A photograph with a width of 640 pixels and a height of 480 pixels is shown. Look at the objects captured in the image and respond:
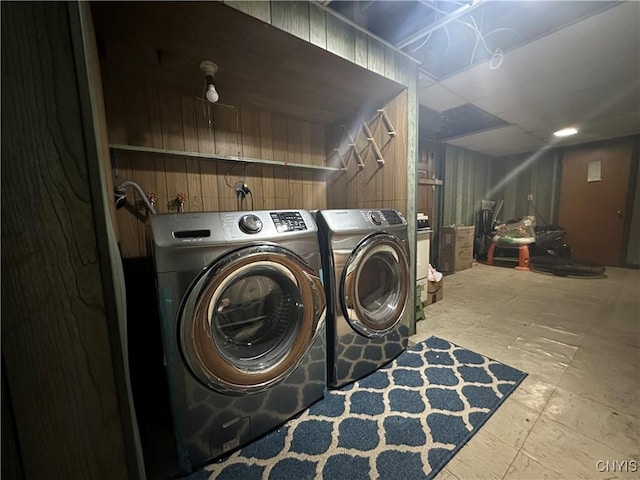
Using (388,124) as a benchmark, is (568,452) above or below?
below

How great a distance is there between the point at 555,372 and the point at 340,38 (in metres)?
2.35

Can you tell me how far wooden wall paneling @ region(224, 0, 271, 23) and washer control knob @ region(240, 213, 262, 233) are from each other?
85 centimetres

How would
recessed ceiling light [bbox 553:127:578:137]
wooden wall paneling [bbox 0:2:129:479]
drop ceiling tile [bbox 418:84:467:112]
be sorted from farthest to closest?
recessed ceiling light [bbox 553:127:578:137] < drop ceiling tile [bbox 418:84:467:112] < wooden wall paneling [bbox 0:2:129:479]

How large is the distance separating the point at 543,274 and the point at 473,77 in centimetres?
332

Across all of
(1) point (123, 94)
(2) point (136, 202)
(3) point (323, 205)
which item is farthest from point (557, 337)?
(1) point (123, 94)

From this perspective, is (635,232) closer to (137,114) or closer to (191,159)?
(191,159)

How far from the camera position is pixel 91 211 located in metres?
0.51

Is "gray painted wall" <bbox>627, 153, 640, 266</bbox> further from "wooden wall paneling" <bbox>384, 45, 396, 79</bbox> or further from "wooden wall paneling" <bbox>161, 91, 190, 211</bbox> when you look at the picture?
"wooden wall paneling" <bbox>161, 91, 190, 211</bbox>

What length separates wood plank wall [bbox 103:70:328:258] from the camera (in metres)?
1.52

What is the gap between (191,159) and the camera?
67.7 inches

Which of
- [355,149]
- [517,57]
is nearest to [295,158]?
[355,149]

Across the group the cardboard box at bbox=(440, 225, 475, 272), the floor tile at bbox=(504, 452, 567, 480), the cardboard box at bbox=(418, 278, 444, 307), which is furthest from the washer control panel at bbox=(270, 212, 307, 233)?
the cardboard box at bbox=(440, 225, 475, 272)

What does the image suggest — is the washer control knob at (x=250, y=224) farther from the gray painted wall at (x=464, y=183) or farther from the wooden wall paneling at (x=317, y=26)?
the gray painted wall at (x=464, y=183)

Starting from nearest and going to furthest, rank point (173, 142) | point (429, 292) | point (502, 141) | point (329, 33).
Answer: point (329, 33)
point (173, 142)
point (429, 292)
point (502, 141)
